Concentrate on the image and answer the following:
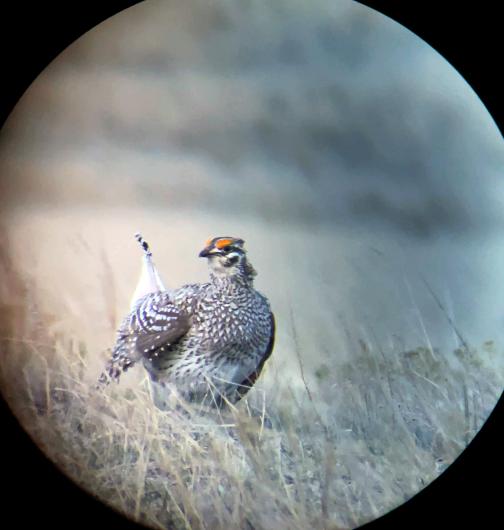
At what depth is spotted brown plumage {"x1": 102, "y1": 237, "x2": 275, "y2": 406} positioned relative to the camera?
10.7ft

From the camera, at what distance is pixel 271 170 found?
3.27 meters

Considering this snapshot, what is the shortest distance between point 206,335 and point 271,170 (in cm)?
50

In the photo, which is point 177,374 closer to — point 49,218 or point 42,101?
point 49,218

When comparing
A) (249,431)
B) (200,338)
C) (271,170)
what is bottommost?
(249,431)

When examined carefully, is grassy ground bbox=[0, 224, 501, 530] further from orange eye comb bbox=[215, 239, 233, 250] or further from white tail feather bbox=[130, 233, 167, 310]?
orange eye comb bbox=[215, 239, 233, 250]

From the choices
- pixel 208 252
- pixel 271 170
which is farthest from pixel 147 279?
pixel 271 170

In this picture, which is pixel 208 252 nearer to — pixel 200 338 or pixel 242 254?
pixel 242 254

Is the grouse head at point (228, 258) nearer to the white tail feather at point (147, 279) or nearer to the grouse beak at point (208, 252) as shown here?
the grouse beak at point (208, 252)

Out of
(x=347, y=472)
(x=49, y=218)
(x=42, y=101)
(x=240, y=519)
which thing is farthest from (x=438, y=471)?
(x=42, y=101)

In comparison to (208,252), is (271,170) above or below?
above

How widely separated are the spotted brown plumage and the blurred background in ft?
0.15

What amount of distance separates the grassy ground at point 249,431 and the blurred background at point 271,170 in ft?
0.19

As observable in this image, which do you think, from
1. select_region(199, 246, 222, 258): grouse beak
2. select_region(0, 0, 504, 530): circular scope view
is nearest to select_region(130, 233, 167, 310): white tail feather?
select_region(0, 0, 504, 530): circular scope view

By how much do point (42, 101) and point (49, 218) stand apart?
33 centimetres
